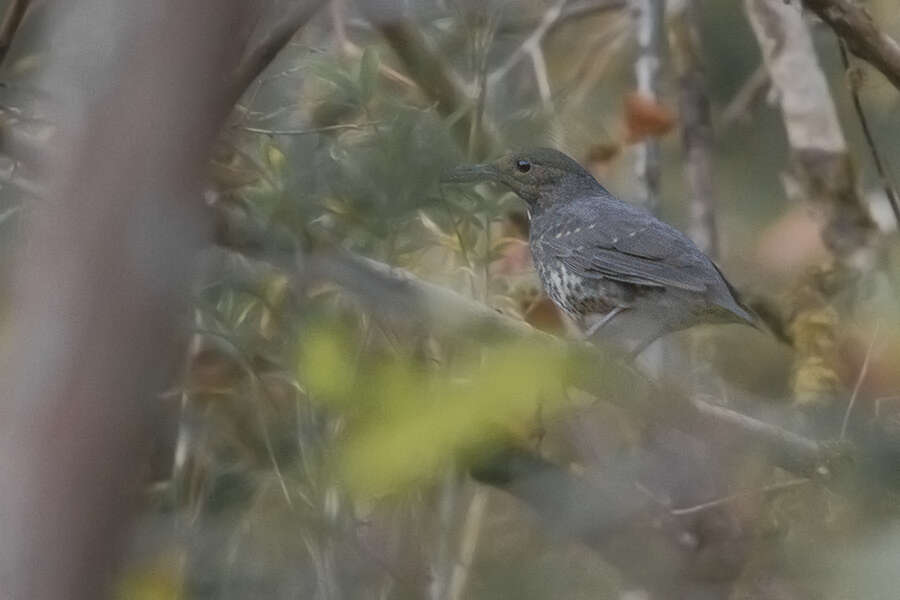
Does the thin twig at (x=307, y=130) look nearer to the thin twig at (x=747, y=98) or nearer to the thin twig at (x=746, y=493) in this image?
the thin twig at (x=746, y=493)

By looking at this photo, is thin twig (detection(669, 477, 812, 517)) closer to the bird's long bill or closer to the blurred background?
the blurred background

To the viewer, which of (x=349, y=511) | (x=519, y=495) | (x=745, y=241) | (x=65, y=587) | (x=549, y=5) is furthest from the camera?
(x=745, y=241)

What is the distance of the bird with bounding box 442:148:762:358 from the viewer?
10.3 feet

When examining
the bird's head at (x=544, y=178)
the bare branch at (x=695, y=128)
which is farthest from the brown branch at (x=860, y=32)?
the bare branch at (x=695, y=128)

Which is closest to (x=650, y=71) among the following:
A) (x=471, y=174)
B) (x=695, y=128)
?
(x=695, y=128)

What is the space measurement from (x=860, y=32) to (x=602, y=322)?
2.81 feet

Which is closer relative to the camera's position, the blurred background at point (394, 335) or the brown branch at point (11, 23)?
the blurred background at point (394, 335)

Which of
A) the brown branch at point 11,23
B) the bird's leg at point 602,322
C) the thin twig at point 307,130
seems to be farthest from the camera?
the bird's leg at point 602,322

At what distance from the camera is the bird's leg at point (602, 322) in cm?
323

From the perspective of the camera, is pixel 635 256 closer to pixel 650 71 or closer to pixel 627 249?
pixel 627 249

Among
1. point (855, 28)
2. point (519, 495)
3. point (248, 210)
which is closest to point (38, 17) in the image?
point (248, 210)

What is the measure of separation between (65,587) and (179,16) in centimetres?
31

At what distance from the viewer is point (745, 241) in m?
5.13

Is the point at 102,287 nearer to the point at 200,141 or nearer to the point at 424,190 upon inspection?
the point at 200,141
